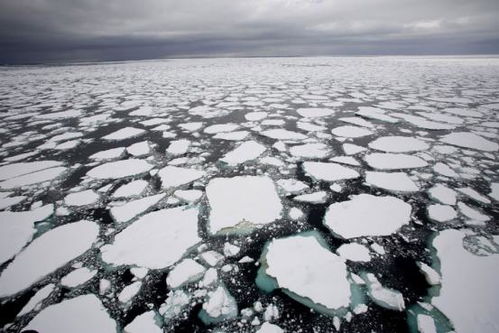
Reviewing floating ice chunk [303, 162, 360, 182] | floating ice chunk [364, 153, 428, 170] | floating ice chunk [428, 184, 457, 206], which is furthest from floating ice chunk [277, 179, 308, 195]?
floating ice chunk [428, 184, 457, 206]

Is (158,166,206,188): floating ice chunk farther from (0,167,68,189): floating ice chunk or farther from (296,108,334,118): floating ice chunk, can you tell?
(296,108,334,118): floating ice chunk

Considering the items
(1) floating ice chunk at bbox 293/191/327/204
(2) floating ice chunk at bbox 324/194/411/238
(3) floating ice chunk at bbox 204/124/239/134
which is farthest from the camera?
(3) floating ice chunk at bbox 204/124/239/134

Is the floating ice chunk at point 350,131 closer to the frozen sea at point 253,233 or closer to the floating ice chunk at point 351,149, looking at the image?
the frozen sea at point 253,233

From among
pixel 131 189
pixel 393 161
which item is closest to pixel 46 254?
pixel 131 189

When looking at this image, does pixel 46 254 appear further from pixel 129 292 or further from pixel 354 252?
pixel 354 252

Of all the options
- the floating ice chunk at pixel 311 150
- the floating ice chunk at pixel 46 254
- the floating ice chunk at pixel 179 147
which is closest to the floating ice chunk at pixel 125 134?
the floating ice chunk at pixel 179 147
